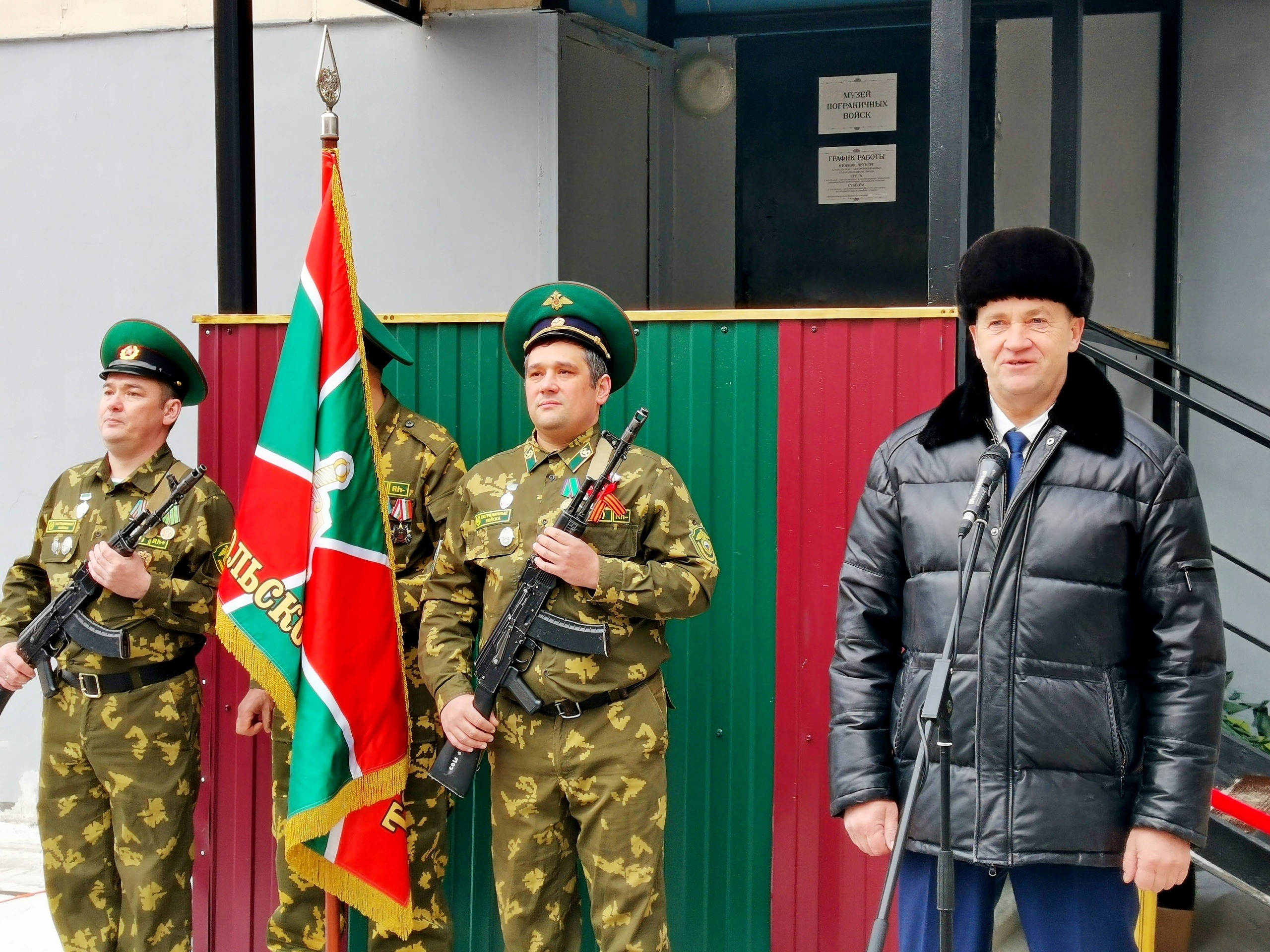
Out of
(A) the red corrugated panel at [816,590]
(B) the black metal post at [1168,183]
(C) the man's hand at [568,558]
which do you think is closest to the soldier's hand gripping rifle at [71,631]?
(C) the man's hand at [568,558]

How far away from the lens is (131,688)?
359cm

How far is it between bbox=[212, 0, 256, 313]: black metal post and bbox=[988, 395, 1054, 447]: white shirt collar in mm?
2569

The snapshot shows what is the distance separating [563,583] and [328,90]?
1.42m

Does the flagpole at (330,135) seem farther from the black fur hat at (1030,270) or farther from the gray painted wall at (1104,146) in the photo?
the gray painted wall at (1104,146)

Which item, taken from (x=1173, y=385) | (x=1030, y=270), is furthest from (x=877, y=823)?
(x=1173, y=385)

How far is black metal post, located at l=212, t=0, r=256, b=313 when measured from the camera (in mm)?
4191

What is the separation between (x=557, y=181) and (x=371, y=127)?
2.90ft

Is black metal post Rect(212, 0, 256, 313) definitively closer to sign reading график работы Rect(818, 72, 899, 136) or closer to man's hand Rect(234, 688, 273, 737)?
man's hand Rect(234, 688, 273, 737)

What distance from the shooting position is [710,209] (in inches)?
247

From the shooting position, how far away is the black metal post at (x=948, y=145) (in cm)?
352

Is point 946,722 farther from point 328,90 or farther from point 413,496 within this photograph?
point 328,90

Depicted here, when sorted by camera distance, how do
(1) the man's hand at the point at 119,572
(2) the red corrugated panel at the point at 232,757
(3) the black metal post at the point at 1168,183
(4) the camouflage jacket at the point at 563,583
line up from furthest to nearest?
(3) the black metal post at the point at 1168,183, (2) the red corrugated panel at the point at 232,757, (1) the man's hand at the point at 119,572, (4) the camouflage jacket at the point at 563,583

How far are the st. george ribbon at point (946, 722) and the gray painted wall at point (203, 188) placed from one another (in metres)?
3.42

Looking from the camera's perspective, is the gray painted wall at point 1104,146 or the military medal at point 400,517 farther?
the gray painted wall at point 1104,146
